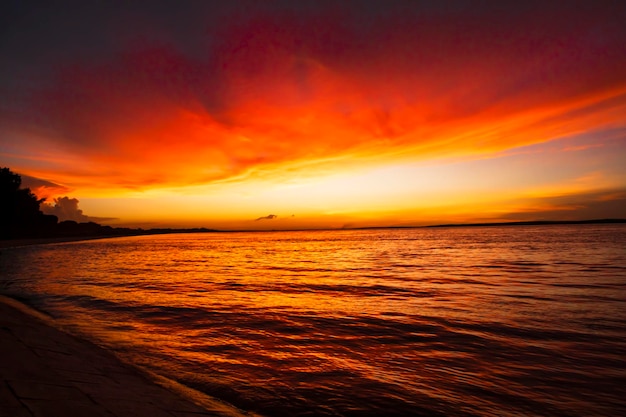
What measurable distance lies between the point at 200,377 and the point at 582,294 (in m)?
18.4

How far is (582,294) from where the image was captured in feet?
54.5

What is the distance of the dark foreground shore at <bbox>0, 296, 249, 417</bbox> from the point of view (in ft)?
14.2

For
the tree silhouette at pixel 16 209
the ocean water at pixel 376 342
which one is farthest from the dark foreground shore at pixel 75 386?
the tree silhouette at pixel 16 209

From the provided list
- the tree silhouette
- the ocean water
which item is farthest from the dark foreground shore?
the tree silhouette

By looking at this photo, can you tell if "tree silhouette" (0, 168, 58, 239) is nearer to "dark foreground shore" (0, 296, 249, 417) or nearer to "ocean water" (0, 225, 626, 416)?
"ocean water" (0, 225, 626, 416)

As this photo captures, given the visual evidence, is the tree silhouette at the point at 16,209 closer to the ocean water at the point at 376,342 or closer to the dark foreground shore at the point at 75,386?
the ocean water at the point at 376,342

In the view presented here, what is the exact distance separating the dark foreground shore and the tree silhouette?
366 ft

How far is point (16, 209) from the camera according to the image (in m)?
93.7

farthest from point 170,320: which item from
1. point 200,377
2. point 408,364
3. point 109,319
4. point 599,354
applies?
point 599,354

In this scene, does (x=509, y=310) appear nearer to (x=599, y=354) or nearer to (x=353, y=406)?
(x=599, y=354)

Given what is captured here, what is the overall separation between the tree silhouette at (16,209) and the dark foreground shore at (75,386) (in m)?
112

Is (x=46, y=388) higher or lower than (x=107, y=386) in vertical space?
higher

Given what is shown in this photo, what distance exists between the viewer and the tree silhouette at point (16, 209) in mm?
90500

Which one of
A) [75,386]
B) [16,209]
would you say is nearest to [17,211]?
[16,209]
